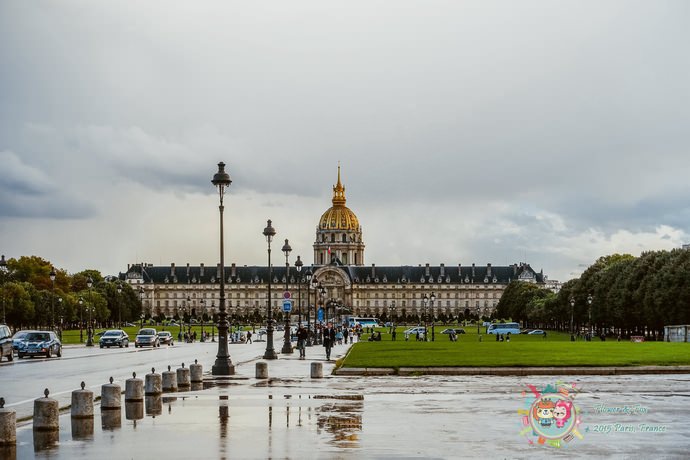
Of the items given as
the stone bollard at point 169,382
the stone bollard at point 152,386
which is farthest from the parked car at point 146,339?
the stone bollard at point 152,386

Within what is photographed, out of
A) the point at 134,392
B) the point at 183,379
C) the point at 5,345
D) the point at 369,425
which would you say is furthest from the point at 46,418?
the point at 5,345

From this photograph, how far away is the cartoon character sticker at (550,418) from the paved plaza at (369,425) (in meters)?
0.15

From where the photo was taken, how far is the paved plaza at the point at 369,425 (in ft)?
54.5

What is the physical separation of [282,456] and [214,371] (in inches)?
832

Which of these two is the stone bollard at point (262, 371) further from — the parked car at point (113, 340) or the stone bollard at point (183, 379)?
the parked car at point (113, 340)

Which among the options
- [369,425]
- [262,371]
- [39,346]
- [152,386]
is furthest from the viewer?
[39,346]

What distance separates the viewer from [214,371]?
3691cm

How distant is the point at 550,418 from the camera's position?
20672mm

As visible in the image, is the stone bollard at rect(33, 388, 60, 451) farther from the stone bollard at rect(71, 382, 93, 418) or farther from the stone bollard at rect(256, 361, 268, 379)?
the stone bollard at rect(256, 361, 268, 379)

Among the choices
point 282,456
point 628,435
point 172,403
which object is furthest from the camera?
point 172,403

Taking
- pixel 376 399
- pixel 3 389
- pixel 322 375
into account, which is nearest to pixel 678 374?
pixel 322 375

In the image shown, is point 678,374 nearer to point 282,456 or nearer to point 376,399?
point 376,399

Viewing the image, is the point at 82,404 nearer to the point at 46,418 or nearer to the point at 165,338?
the point at 46,418

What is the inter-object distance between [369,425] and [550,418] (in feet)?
11.4
